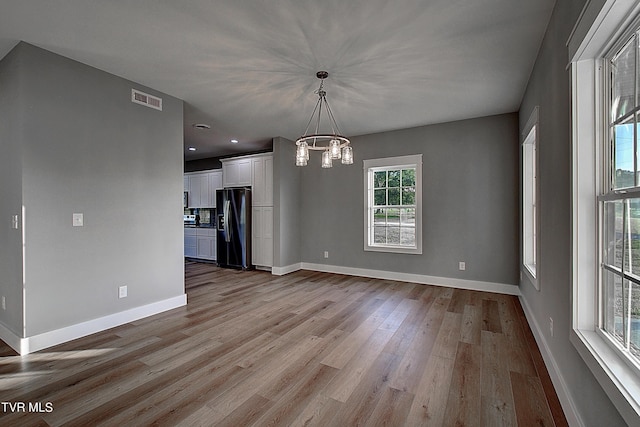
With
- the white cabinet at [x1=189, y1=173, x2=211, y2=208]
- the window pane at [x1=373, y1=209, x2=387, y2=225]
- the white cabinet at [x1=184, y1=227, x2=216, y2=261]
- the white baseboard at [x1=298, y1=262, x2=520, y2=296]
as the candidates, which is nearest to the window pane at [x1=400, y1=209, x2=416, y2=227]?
the window pane at [x1=373, y1=209, x2=387, y2=225]

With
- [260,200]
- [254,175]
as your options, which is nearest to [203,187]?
[254,175]

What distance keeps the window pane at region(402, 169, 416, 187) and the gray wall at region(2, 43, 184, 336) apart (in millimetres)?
3594

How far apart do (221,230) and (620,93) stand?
6.20 m

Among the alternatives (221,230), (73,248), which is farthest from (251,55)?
(221,230)

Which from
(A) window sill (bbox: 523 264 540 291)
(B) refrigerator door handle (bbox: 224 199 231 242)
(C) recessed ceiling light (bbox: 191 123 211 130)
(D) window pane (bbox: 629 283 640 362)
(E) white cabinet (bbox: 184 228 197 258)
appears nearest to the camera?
(D) window pane (bbox: 629 283 640 362)

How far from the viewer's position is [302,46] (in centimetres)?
254

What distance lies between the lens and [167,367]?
7.50ft

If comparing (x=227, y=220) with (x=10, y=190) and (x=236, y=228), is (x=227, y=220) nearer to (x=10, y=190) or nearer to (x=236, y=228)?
(x=236, y=228)

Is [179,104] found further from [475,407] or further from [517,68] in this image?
→ [475,407]

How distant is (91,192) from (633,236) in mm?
4017

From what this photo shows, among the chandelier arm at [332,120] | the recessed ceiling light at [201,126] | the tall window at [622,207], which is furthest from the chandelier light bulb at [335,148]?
the recessed ceiling light at [201,126]

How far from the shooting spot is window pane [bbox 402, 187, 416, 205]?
5.02 metres

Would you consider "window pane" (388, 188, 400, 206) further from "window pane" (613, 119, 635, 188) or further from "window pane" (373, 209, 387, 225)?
"window pane" (613, 119, 635, 188)

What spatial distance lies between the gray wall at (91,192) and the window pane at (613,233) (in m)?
3.99
